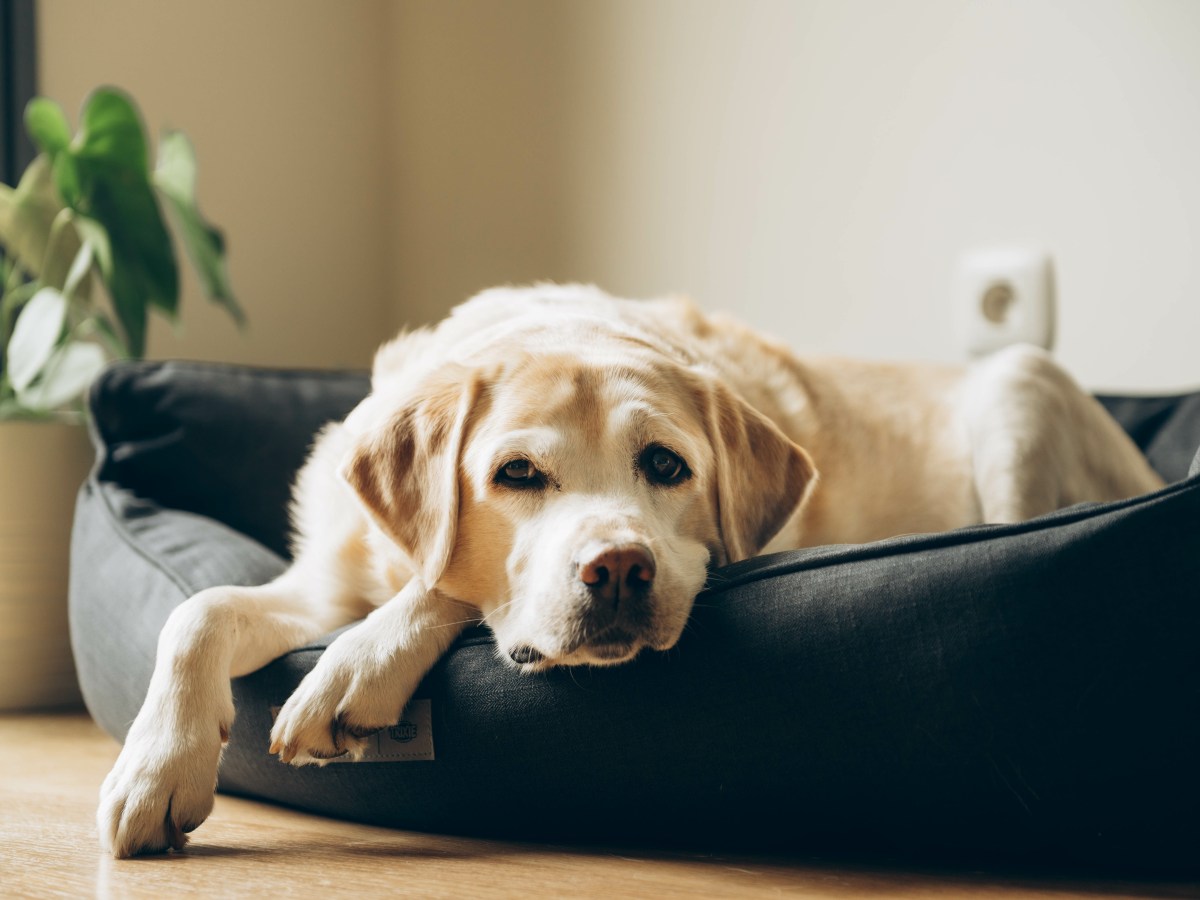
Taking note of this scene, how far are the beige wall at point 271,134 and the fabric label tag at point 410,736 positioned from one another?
255 cm

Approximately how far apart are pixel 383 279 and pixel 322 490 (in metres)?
2.49

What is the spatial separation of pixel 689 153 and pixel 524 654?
2413 millimetres

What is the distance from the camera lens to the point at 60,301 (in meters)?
2.92

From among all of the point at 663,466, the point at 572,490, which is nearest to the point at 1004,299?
the point at 663,466

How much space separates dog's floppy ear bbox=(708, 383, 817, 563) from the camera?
6.24 ft

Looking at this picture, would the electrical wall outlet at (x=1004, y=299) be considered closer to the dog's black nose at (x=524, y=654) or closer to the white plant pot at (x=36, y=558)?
the dog's black nose at (x=524, y=654)

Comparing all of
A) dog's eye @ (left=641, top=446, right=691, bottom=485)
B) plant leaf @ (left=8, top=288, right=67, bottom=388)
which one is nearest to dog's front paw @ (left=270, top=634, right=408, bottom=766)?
dog's eye @ (left=641, top=446, right=691, bottom=485)

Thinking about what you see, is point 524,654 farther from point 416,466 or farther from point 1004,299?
point 1004,299

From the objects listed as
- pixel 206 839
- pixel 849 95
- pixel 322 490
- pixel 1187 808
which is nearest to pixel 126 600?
pixel 322 490

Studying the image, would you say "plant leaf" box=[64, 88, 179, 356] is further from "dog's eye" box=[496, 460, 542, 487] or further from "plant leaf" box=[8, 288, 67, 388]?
"dog's eye" box=[496, 460, 542, 487]

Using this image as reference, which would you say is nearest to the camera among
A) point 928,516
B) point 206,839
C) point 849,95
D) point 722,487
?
point 206,839

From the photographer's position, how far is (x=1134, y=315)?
9.60ft

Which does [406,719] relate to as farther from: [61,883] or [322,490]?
[322,490]

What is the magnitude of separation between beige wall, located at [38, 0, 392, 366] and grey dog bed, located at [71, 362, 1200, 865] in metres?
2.56
